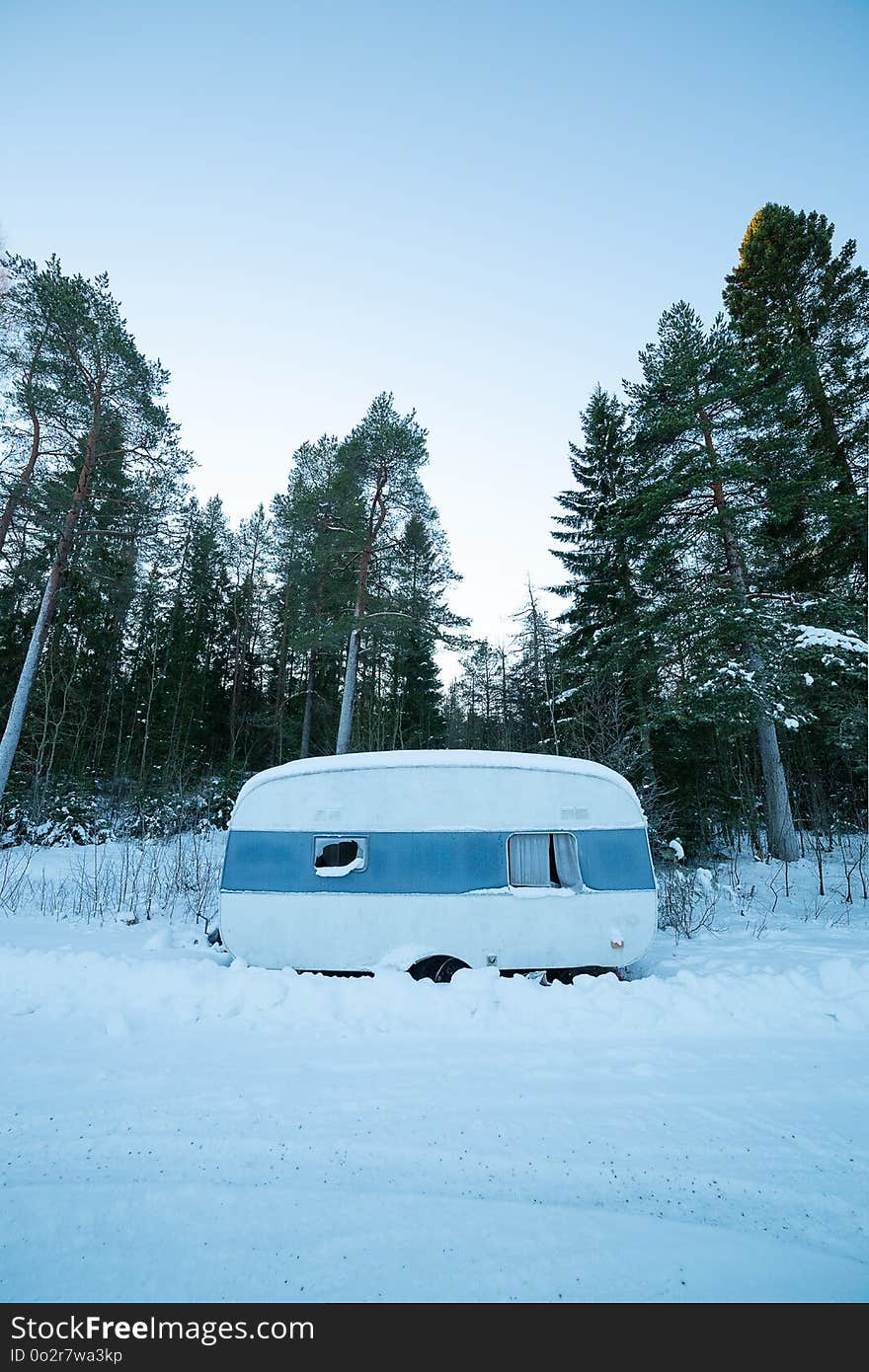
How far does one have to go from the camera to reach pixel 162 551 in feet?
49.9

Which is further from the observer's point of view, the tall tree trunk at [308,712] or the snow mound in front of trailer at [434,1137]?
the tall tree trunk at [308,712]

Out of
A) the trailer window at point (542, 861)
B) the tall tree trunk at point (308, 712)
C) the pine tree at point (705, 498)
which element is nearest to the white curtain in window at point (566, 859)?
the trailer window at point (542, 861)

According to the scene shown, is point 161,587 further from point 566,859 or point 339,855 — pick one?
point 566,859

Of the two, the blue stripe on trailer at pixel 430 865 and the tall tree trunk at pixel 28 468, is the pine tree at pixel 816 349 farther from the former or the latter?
the tall tree trunk at pixel 28 468

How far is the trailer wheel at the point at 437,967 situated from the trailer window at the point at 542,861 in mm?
1042

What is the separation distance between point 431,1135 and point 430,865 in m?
2.75

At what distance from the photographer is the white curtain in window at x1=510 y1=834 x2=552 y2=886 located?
5.84 meters

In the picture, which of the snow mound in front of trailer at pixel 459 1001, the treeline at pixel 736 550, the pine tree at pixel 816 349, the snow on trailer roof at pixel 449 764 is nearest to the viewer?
the snow mound in front of trailer at pixel 459 1001

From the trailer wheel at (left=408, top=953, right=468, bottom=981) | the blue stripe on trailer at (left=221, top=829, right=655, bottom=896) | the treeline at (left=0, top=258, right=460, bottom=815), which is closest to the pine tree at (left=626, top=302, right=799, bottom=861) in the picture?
the treeline at (left=0, top=258, right=460, bottom=815)

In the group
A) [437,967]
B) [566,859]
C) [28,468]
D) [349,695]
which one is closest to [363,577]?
[349,695]

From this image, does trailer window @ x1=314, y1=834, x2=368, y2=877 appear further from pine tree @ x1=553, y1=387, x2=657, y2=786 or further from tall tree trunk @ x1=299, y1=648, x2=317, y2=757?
tall tree trunk @ x1=299, y1=648, x2=317, y2=757

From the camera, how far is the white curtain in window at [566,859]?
19.1 feet

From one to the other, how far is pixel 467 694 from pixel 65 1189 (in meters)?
34.4

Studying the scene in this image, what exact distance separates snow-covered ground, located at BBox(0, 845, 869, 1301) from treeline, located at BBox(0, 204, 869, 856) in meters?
8.30
